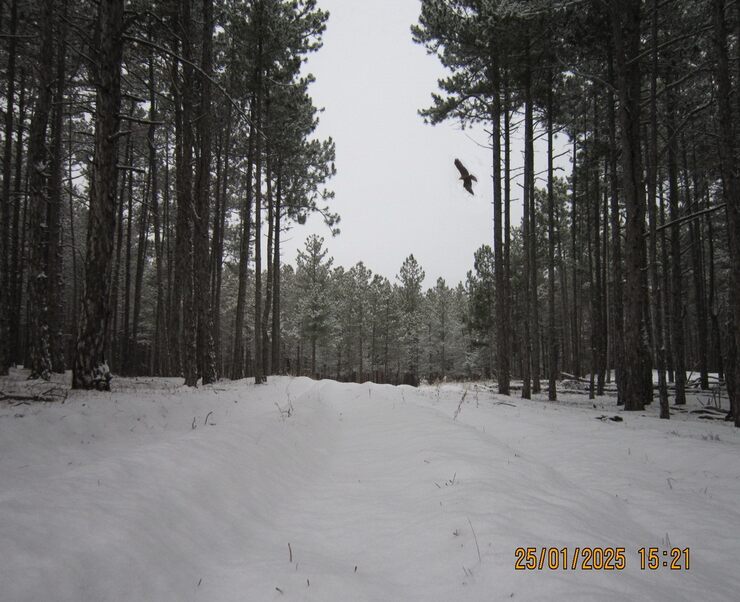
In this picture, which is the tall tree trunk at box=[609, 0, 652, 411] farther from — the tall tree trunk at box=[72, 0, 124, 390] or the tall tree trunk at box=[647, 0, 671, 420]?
the tall tree trunk at box=[72, 0, 124, 390]

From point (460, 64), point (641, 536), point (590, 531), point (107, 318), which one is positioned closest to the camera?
point (590, 531)

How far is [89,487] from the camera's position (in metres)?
2.61

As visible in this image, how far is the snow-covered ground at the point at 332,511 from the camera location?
6.82 ft

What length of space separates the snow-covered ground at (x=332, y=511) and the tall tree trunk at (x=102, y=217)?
1502mm

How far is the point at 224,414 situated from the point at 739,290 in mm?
10339

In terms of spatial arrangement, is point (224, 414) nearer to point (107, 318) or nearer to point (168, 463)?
point (107, 318)

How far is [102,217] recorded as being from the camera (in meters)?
7.35

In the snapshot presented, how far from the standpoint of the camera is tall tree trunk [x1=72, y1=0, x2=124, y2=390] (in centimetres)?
707

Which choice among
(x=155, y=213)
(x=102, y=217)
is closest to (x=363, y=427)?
(x=102, y=217)

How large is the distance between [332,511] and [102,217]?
714 centimetres

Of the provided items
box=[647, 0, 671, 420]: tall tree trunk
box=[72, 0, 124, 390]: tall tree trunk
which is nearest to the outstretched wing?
box=[647, 0, 671, 420]: tall tree trunk

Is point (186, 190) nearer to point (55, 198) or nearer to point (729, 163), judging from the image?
point (55, 198)

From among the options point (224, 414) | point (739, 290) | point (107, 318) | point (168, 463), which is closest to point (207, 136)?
point (107, 318)

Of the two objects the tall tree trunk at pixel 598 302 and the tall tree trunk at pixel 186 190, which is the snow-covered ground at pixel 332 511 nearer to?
the tall tree trunk at pixel 186 190
